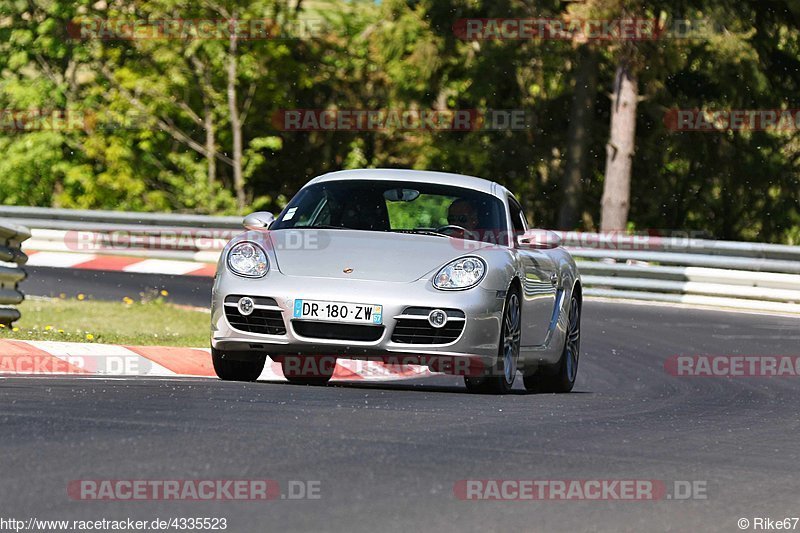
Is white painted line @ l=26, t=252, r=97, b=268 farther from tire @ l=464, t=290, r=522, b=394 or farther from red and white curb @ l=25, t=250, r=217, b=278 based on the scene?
tire @ l=464, t=290, r=522, b=394

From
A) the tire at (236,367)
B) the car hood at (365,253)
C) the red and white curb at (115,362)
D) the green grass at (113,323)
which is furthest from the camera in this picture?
the green grass at (113,323)

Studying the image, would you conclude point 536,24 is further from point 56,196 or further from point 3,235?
point 3,235

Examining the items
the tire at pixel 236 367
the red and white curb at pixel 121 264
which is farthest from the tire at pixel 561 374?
the red and white curb at pixel 121 264

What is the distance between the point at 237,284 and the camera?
9.57 m

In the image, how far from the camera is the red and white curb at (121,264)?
2309cm

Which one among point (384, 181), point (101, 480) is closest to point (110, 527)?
point (101, 480)

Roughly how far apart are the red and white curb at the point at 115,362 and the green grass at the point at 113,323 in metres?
0.82

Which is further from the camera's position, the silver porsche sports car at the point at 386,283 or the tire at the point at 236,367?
the tire at the point at 236,367

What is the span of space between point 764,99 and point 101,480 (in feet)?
98.6

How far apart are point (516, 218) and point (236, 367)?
7.61ft

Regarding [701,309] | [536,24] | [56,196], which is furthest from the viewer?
[56,196]

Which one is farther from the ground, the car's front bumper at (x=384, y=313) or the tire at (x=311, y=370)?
the car's front bumper at (x=384, y=313)

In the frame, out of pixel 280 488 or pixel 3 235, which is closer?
pixel 280 488

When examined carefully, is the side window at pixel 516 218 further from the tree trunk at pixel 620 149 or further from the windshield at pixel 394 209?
the tree trunk at pixel 620 149
